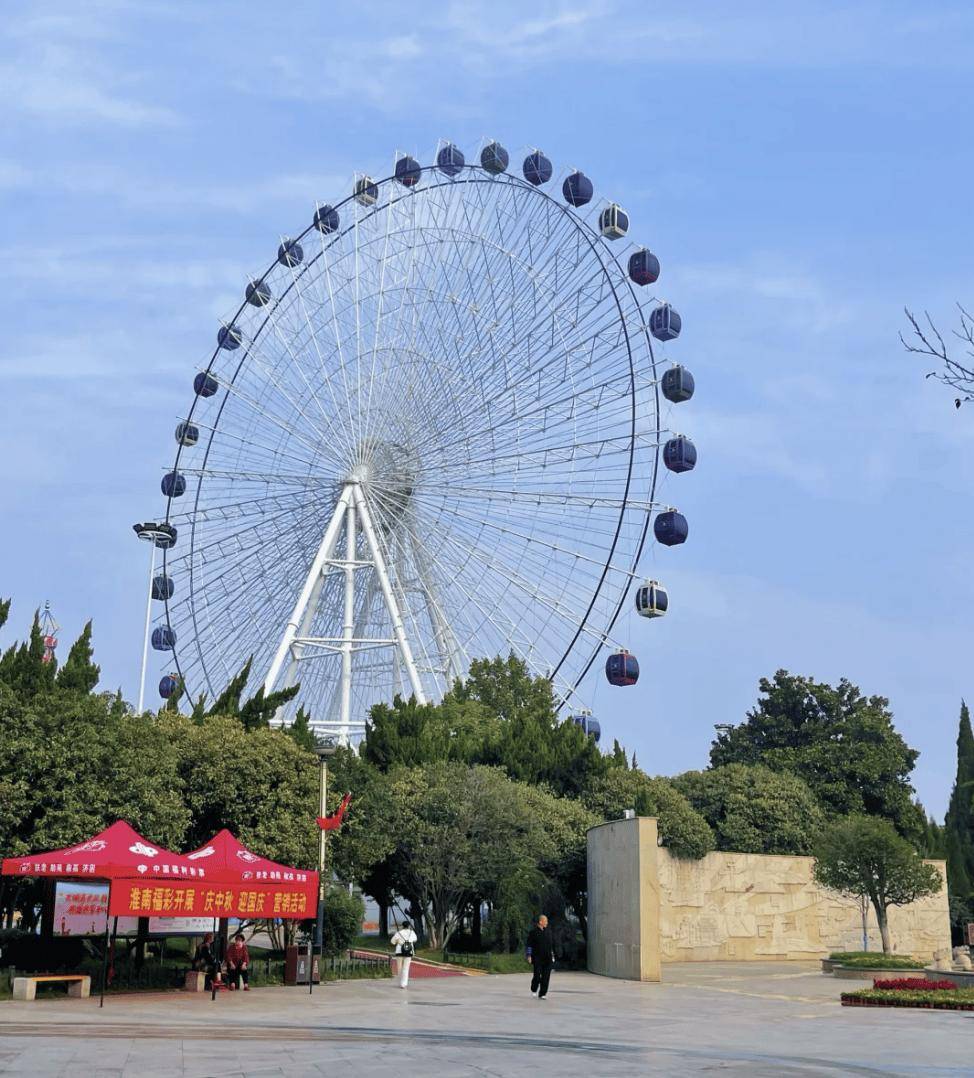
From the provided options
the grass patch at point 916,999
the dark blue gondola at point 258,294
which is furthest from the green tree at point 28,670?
the dark blue gondola at point 258,294

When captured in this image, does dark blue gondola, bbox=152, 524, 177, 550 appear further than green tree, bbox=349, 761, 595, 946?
Yes

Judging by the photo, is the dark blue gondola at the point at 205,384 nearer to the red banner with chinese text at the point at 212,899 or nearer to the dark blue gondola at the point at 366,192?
the dark blue gondola at the point at 366,192

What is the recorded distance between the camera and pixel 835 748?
68.4m

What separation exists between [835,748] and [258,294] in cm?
3652

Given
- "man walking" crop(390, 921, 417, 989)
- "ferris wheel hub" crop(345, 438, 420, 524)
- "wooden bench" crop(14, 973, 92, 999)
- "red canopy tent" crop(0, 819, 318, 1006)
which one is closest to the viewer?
"wooden bench" crop(14, 973, 92, 999)

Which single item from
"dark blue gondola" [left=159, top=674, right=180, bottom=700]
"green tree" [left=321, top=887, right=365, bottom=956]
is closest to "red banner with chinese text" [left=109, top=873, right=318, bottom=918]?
"green tree" [left=321, top=887, right=365, bottom=956]

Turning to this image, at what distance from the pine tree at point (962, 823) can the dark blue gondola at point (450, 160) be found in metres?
42.9

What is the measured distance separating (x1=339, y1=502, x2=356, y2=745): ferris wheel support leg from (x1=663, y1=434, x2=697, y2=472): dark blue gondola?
12.8 m

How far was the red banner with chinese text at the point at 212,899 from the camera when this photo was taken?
84.0 ft

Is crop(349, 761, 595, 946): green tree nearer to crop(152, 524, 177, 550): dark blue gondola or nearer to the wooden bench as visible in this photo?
the wooden bench

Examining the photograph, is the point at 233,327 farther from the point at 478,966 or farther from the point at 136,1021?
the point at 136,1021

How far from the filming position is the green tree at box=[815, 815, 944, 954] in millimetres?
Answer: 38344

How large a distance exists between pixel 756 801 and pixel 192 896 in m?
37.4

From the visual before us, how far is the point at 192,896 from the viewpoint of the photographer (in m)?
26.6
